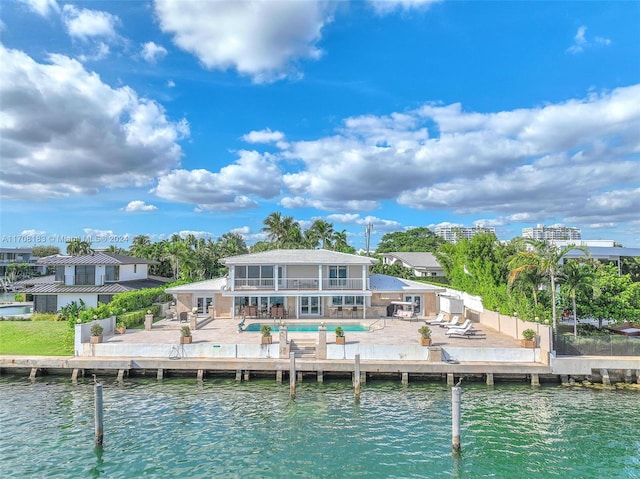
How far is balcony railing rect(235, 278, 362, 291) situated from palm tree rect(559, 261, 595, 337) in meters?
13.1

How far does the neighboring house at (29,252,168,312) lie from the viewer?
32.4 m

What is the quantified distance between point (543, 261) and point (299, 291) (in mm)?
15529

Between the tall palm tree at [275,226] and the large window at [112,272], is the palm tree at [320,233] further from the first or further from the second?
the large window at [112,272]

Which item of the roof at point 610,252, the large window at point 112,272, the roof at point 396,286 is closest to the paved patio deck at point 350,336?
the roof at point 396,286

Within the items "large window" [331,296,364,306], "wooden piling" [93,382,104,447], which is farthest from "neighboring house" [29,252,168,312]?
"wooden piling" [93,382,104,447]

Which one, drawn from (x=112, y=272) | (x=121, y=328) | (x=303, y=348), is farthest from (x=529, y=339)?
(x=112, y=272)

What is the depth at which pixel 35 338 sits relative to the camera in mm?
24375

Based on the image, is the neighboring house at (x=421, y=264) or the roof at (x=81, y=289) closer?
the roof at (x=81, y=289)

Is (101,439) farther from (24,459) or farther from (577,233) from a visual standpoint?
(577,233)

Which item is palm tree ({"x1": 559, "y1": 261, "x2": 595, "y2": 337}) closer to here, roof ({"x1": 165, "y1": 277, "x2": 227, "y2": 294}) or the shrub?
roof ({"x1": 165, "y1": 277, "x2": 227, "y2": 294})

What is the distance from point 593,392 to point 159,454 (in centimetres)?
1727

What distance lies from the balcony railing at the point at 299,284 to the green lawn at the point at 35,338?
1130 centimetres

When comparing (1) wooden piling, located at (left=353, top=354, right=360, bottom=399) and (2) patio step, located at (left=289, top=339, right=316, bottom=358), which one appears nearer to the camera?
(1) wooden piling, located at (left=353, top=354, right=360, bottom=399)

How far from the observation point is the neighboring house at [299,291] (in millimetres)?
30328
